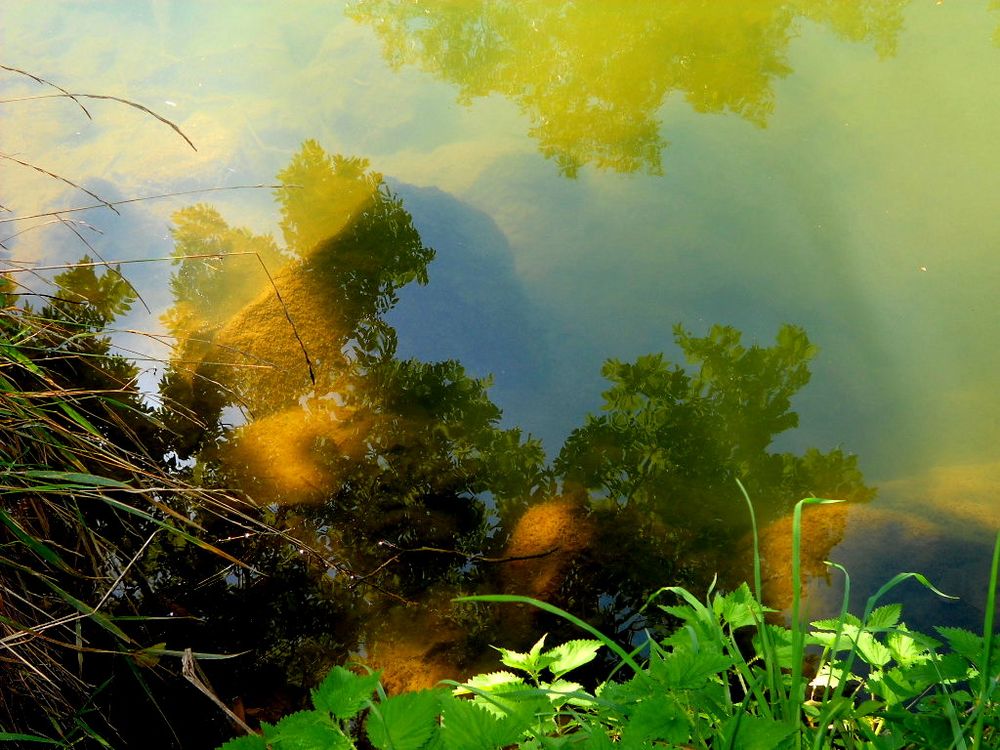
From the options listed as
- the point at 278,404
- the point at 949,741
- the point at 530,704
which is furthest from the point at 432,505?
the point at 949,741

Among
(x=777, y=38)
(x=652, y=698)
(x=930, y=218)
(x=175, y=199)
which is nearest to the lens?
(x=652, y=698)

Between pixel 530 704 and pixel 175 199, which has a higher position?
pixel 175 199

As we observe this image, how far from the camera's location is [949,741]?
87cm

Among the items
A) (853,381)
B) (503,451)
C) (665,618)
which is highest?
(853,381)

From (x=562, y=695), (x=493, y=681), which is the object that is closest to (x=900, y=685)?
(x=562, y=695)

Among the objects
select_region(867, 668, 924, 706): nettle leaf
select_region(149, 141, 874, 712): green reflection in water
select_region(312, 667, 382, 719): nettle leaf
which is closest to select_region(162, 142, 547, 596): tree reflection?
select_region(149, 141, 874, 712): green reflection in water

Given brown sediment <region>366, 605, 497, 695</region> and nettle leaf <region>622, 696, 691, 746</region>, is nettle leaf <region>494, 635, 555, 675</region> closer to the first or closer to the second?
nettle leaf <region>622, 696, 691, 746</region>

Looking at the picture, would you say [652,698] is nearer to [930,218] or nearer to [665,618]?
[665,618]

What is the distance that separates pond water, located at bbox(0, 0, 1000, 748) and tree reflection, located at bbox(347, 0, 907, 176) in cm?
1

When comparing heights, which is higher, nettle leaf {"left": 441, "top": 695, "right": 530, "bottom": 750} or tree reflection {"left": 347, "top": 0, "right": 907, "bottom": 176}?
tree reflection {"left": 347, "top": 0, "right": 907, "bottom": 176}

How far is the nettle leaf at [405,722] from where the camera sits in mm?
761

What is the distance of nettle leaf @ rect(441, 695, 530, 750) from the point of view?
763 mm

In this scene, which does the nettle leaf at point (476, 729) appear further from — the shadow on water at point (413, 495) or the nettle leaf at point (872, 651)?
the shadow on water at point (413, 495)

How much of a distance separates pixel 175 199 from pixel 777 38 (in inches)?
98.6
